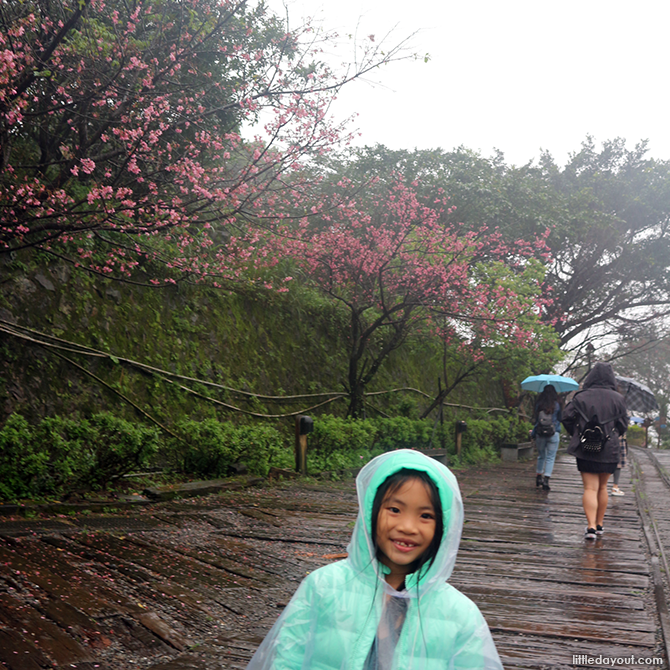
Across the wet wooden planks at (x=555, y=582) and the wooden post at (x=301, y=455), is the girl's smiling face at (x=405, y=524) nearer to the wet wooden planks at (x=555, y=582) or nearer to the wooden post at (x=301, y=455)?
the wet wooden planks at (x=555, y=582)

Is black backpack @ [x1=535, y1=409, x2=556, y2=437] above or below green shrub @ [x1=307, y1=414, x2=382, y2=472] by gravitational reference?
above

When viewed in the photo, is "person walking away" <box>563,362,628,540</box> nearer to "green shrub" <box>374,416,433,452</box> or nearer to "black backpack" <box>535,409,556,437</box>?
"black backpack" <box>535,409,556,437</box>

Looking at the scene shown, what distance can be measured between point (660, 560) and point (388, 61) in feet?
19.2

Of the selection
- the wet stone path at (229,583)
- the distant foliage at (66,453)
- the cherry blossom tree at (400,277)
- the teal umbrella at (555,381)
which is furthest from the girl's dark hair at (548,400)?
the distant foliage at (66,453)

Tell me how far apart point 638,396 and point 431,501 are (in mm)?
15017

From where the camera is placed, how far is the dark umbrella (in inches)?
591

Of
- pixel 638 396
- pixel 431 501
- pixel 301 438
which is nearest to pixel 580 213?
pixel 638 396

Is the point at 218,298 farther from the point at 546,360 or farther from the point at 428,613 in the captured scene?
A: the point at 428,613

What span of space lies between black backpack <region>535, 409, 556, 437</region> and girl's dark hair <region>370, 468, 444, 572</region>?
9.88 metres

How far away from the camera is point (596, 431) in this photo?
7.32 meters

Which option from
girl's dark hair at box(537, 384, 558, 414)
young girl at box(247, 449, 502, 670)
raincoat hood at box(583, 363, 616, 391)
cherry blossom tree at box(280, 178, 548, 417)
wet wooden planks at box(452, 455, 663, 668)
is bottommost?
wet wooden planks at box(452, 455, 663, 668)

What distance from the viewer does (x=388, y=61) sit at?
702 centimetres

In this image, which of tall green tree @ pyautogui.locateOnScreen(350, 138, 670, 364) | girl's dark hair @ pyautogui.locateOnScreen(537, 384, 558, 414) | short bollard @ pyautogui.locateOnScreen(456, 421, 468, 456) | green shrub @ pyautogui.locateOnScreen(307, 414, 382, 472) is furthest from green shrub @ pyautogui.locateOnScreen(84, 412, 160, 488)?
tall green tree @ pyautogui.locateOnScreen(350, 138, 670, 364)

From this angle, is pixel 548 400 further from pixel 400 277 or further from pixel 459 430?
pixel 459 430
